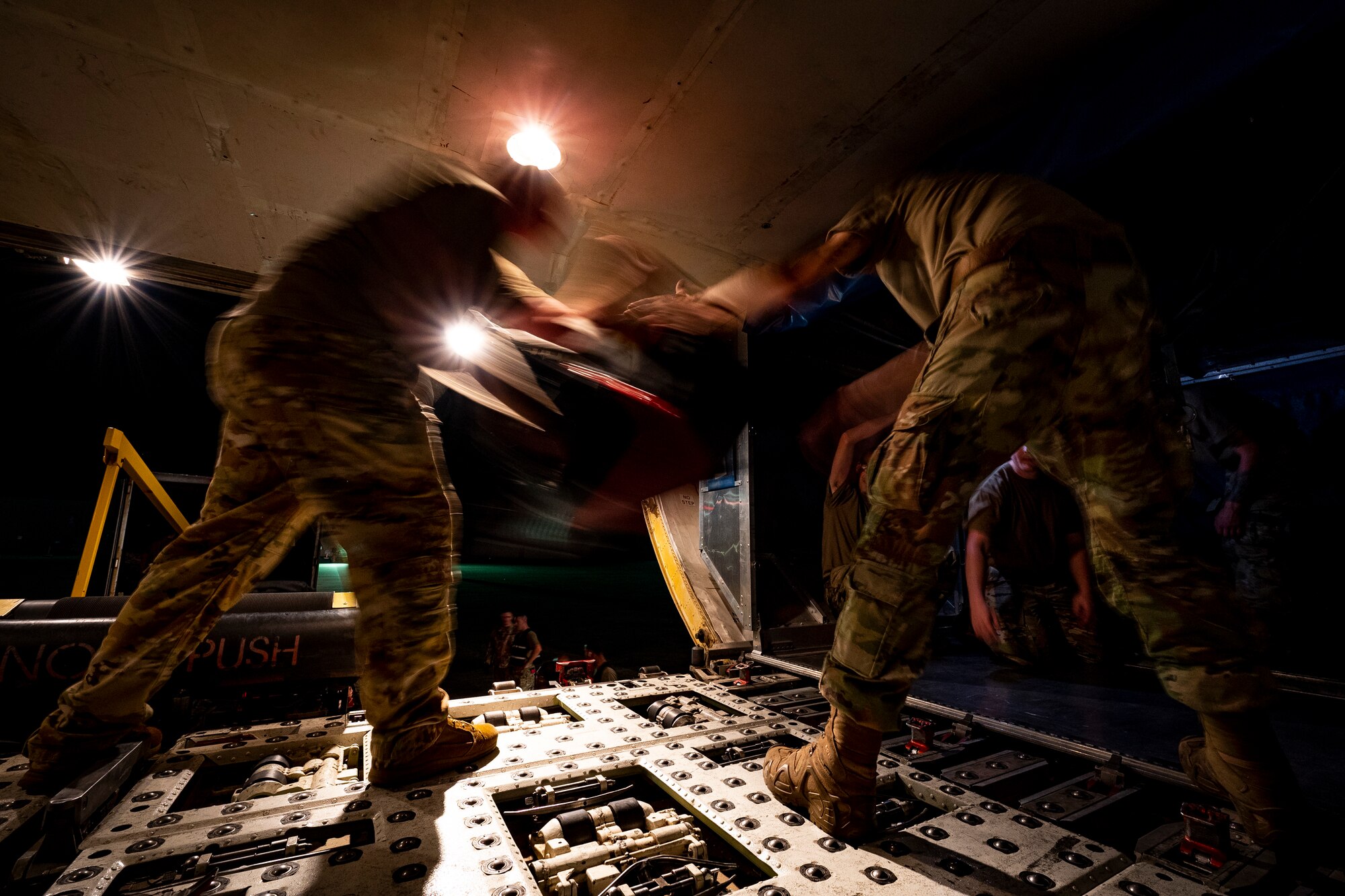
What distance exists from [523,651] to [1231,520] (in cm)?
493

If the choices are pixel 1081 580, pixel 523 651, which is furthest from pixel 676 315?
pixel 1081 580

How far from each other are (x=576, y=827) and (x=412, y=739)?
0.50m

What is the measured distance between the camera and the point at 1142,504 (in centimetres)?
127

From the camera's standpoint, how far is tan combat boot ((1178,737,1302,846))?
3.48 ft

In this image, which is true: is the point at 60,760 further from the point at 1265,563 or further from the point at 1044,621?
the point at 1265,563

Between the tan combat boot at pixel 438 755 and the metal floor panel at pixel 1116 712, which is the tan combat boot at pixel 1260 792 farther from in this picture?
the tan combat boot at pixel 438 755

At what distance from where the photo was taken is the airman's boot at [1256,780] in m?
1.06

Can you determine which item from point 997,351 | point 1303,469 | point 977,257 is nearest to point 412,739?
point 997,351

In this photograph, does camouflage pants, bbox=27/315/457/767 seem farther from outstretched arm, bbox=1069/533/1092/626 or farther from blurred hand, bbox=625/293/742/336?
outstretched arm, bbox=1069/533/1092/626

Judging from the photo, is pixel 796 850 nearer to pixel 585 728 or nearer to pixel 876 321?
pixel 585 728

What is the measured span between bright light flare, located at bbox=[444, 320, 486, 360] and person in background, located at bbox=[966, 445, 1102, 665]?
3.28 metres

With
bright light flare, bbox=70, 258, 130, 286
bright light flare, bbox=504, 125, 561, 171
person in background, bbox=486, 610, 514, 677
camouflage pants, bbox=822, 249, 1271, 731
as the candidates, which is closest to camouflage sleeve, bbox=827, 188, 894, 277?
camouflage pants, bbox=822, 249, 1271, 731

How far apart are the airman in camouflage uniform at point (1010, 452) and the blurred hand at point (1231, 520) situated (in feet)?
10.5

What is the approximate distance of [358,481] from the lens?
1350mm
